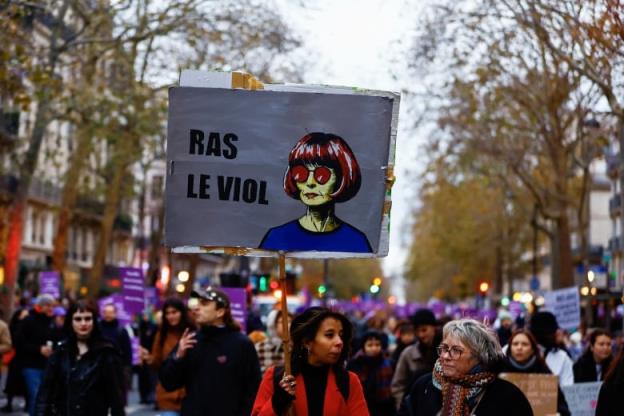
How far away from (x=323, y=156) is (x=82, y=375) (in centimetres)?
360

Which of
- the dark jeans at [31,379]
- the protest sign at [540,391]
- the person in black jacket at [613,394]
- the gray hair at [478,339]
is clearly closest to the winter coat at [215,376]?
the protest sign at [540,391]

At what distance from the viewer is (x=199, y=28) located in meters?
29.8

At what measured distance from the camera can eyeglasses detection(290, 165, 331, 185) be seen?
7.35 metres

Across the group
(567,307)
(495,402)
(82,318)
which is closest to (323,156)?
(495,402)

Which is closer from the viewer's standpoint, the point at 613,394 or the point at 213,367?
the point at 613,394

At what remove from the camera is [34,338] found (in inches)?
723

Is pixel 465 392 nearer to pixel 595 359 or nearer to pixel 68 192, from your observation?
pixel 595 359

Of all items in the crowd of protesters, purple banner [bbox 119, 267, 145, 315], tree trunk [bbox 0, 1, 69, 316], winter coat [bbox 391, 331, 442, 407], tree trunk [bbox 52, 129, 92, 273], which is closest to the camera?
the crowd of protesters

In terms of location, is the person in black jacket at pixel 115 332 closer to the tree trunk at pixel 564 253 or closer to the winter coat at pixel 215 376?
the winter coat at pixel 215 376

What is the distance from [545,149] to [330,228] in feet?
113

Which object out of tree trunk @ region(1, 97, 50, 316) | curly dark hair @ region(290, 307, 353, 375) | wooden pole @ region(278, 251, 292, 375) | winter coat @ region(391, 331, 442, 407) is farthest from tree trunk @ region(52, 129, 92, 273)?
wooden pole @ region(278, 251, 292, 375)

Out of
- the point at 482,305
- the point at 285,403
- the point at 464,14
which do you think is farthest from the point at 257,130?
the point at 482,305

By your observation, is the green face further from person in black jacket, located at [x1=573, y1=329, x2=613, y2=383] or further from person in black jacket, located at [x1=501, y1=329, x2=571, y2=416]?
person in black jacket, located at [x1=573, y1=329, x2=613, y2=383]

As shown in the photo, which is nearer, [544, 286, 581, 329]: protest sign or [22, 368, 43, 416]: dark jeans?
[22, 368, 43, 416]: dark jeans
